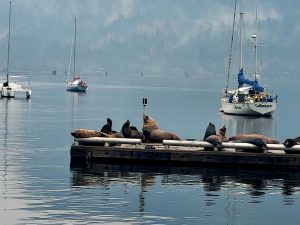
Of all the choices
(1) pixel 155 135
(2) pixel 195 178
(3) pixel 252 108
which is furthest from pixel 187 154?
(3) pixel 252 108

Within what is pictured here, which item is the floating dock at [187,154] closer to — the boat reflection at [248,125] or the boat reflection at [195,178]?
the boat reflection at [195,178]

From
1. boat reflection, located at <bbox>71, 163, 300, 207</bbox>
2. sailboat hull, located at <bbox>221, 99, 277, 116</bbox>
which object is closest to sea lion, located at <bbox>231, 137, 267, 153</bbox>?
boat reflection, located at <bbox>71, 163, 300, 207</bbox>

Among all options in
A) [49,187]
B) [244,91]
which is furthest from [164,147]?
[244,91]

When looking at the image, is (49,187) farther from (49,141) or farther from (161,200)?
(49,141)

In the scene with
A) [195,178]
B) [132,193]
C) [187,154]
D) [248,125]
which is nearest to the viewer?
[132,193]

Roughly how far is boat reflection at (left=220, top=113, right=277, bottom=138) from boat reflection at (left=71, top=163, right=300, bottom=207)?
4109 centimetres

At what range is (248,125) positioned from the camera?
363 feet

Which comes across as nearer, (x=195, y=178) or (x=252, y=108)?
(x=195, y=178)

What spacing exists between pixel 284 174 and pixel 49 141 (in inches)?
1132

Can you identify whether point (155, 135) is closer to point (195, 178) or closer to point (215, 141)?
point (215, 141)

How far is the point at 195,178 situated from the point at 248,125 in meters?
60.6

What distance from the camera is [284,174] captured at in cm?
5341

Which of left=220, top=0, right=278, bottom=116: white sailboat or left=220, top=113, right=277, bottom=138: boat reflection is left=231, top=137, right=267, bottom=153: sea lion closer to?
left=220, top=113, right=277, bottom=138: boat reflection

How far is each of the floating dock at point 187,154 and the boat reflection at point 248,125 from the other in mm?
38885
